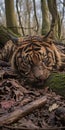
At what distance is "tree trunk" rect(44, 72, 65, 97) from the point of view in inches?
181

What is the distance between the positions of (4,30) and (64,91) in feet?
16.1

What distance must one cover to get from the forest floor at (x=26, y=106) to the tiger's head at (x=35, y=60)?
0.57 ft

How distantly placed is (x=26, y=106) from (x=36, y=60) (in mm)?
1686

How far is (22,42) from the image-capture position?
568 cm

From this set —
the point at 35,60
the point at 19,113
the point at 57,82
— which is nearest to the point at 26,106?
the point at 19,113

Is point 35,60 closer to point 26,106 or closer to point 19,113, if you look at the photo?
point 26,106

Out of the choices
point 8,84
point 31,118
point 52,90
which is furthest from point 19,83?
point 31,118

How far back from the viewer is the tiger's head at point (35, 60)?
494 cm

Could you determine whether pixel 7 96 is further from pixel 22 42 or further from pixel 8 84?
pixel 22 42

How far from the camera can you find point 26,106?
3.43 meters

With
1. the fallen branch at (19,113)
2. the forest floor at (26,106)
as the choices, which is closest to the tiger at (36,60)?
the forest floor at (26,106)

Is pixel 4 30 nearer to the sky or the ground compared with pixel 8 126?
nearer to the sky

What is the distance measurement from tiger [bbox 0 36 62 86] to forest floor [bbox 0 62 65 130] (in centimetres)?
17

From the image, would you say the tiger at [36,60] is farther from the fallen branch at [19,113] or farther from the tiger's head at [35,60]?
the fallen branch at [19,113]
